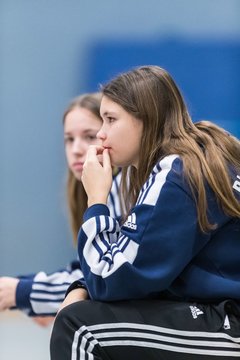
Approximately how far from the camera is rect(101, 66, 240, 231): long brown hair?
1644mm

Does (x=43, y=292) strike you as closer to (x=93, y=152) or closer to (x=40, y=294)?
(x=40, y=294)

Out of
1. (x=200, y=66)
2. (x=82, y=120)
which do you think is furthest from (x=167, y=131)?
(x=200, y=66)

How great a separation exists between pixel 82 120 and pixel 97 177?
2.90 feet

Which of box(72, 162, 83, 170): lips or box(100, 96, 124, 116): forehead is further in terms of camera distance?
box(72, 162, 83, 170): lips

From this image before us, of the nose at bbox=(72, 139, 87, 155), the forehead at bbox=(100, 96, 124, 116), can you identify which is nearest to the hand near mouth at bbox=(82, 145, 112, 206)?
the forehead at bbox=(100, 96, 124, 116)

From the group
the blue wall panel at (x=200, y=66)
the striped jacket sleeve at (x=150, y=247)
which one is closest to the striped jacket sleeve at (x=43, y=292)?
the striped jacket sleeve at (x=150, y=247)

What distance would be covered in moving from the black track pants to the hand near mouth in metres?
0.27

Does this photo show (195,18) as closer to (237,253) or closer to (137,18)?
(137,18)

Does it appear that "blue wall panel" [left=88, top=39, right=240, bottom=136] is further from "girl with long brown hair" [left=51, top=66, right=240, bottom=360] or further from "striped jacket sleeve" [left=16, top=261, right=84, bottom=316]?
"girl with long brown hair" [left=51, top=66, right=240, bottom=360]

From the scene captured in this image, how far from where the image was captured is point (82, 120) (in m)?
2.62

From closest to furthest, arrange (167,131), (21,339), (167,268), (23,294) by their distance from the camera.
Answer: (167,268)
(167,131)
(23,294)
(21,339)

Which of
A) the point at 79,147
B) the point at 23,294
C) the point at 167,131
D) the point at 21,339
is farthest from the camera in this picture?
the point at 21,339

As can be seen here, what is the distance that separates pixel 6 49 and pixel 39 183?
2.95 ft

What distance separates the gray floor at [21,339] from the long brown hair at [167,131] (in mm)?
1243
